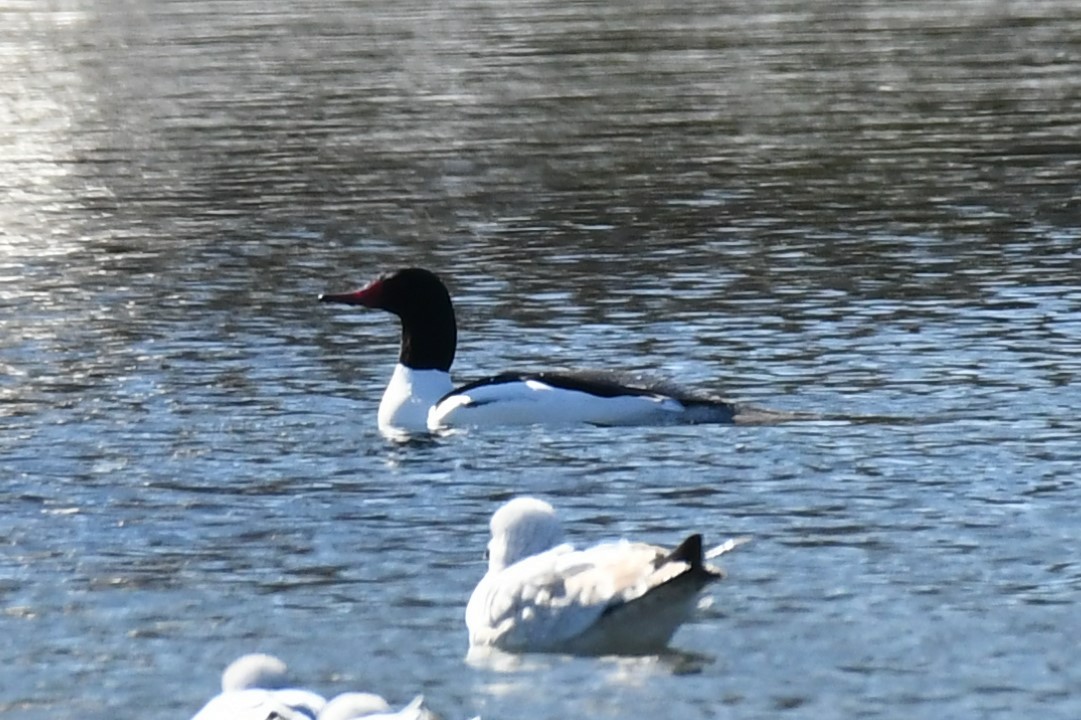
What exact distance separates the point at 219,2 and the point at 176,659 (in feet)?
165

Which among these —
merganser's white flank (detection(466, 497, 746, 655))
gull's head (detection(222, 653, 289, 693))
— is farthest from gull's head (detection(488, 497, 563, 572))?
gull's head (detection(222, 653, 289, 693))

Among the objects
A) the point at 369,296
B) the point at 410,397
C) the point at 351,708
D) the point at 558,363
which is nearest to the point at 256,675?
the point at 351,708

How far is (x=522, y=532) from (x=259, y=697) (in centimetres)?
283

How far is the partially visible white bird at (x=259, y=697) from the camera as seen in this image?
9.07 meters

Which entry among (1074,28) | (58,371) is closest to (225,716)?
(58,371)

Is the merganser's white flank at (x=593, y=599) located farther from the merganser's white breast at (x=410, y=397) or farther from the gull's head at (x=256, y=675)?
the merganser's white breast at (x=410, y=397)

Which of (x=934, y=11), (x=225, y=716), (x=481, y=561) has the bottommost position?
(x=934, y=11)

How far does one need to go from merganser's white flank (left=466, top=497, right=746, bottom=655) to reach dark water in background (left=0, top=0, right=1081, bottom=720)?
22cm

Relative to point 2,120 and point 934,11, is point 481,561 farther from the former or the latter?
point 934,11

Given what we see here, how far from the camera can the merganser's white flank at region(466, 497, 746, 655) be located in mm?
10945

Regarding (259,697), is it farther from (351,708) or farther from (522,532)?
(522,532)

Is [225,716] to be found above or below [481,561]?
above

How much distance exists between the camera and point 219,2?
198 ft

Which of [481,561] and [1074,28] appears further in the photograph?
[1074,28]
